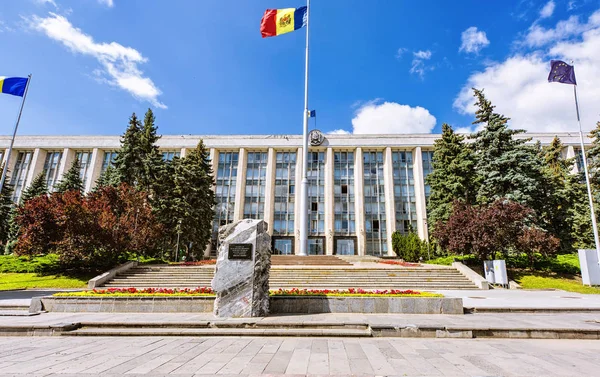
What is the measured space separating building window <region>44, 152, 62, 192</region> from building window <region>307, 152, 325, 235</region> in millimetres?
42343

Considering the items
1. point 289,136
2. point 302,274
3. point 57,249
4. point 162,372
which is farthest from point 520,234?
point 289,136

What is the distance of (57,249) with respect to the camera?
805 inches

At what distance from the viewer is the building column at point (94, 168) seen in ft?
159

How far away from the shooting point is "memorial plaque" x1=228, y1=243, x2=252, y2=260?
9156 mm

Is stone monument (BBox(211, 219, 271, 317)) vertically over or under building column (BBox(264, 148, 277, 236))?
under

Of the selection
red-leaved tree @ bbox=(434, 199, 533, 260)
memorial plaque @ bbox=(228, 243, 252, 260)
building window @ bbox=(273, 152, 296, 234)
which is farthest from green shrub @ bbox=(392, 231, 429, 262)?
memorial plaque @ bbox=(228, 243, 252, 260)

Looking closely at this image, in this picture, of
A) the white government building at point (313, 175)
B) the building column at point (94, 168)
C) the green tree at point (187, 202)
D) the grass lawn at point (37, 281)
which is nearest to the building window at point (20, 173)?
the white government building at point (313, 175)

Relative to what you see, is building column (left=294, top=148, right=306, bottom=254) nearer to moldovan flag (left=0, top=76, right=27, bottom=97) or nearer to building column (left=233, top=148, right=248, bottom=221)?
building column (left=233, top=148, right=248, bottom=221)

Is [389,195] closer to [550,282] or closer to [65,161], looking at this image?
[550,282]

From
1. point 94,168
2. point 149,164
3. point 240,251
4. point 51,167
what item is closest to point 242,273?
point 240,251

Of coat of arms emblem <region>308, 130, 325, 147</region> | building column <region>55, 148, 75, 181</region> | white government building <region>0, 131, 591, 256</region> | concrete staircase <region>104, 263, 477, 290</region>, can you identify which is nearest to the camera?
concrete staircase <region>104, 263, 477, 290</region>

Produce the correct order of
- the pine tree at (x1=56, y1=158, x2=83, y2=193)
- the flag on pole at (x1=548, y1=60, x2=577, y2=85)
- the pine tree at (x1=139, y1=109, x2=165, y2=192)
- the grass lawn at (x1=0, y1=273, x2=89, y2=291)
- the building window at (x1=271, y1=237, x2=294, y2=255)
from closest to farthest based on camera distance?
1. the flag on pole at (x1=548, y1=60, x2=577, y2=85)
2. the grass lawn at (x1=0, y1=273, x2=89, y2=291)
3. the pine tree at (x1=139, y1=109, x2=165, y2=192)
4. the pine tree at (x1=56, y1=158, x2=83, y2=193)
5. the building window at (x1=271, y1=237, x2=294, y2=255)

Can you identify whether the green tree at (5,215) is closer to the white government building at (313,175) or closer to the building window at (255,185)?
the white government building at (313,175)

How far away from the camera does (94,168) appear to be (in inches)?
1927
